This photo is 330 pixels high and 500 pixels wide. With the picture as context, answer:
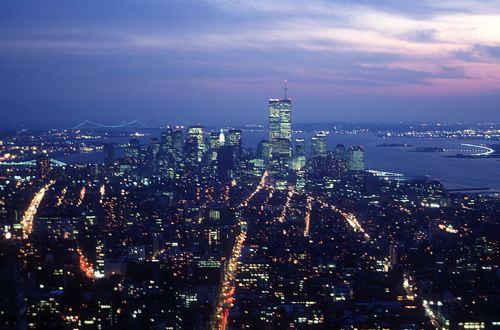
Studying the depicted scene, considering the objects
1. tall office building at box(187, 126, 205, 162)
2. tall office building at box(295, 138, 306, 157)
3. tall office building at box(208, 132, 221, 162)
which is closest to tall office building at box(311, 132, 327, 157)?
tall office building at box(295, 138, 306, 157)

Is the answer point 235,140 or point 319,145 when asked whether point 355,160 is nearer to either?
point 319,145

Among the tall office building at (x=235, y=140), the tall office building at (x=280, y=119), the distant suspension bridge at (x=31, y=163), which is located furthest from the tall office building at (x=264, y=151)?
the distant suspension bridge at (x=31, y=163)

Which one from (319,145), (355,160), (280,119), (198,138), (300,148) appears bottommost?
(355,160)

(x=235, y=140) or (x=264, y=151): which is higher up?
(x=235, y=140)

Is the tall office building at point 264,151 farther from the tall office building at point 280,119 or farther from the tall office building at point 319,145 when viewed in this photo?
the tall office building at point 280,119

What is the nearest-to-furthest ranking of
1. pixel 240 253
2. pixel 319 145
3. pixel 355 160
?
pixel 240 253 → pixel 355 160 → pixel 319 145

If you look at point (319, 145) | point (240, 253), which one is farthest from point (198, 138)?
point (240, 253)

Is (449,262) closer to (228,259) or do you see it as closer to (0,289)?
(228,259)
